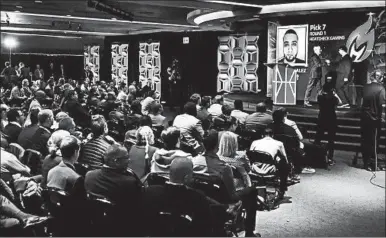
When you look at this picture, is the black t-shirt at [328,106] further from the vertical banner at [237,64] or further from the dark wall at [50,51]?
the dark wall at [50,51]

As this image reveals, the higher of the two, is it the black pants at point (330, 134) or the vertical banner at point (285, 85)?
the vertical banner at point (285, 85)

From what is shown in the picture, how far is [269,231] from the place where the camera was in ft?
15.4

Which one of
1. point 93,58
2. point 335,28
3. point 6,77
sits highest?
point 335,28

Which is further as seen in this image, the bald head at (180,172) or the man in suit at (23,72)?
the man in suit at (23,72)

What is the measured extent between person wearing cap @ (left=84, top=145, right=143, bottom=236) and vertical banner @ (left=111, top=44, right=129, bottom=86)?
1710cm

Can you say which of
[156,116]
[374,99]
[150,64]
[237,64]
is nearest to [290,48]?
[237,64]

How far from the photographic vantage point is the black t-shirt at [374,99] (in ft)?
23.8

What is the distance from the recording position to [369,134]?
24.5 ft

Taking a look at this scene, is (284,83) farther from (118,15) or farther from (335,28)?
(118,15)

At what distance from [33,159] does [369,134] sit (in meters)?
5.47

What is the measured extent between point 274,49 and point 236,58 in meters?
2.55

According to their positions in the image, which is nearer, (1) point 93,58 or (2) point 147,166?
(2) point 147,166

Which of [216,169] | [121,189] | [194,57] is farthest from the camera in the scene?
[194,57]

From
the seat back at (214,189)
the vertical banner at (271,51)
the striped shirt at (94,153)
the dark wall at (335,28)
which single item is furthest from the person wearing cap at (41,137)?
the dark wall at (335,28)
